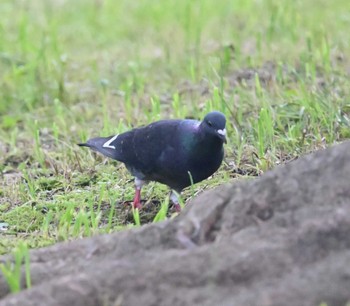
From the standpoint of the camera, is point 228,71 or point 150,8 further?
point 150,8

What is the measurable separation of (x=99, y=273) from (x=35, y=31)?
6294mm

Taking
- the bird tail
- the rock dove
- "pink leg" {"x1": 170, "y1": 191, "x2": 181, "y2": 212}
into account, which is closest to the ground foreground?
the rock dove

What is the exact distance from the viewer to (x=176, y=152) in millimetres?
4645

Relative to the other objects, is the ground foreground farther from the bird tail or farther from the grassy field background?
the bird tail

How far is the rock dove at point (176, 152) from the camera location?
15.0ft

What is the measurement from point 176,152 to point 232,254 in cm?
167

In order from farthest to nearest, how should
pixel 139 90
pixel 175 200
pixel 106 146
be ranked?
pixel 139 90, pixel 106 146, pixel 175 200

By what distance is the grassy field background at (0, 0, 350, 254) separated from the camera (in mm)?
5078

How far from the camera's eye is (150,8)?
9.51 meters

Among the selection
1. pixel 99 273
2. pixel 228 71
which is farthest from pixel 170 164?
pixel 228 71

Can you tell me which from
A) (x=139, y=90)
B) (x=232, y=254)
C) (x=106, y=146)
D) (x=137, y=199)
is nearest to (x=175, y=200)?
(x=137, y=199)

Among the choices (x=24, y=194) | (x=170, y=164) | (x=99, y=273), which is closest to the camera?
(x=99, y=273)

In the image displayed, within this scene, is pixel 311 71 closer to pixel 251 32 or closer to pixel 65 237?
pixel 251 32

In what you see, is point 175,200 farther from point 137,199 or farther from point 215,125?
point 215,125
